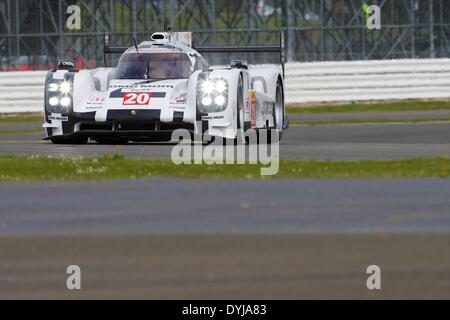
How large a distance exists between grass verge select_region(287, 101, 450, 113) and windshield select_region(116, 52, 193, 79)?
39.0 ft

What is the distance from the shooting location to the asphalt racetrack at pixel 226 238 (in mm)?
8375

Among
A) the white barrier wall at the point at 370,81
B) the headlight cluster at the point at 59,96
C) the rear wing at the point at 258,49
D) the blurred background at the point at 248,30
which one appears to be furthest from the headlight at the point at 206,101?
the blurred background at the point at 248,30

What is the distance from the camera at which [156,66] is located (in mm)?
20969

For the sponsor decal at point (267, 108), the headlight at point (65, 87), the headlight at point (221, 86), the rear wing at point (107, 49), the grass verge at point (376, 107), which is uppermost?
the grass verge at point (376, 107)

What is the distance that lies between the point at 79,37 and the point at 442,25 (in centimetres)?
1112

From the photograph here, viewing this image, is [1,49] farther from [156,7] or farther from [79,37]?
[156,7]

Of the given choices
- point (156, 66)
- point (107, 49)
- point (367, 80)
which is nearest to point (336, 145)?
point (156, 66)

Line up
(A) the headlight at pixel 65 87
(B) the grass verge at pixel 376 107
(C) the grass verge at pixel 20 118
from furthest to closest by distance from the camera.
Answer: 1. (B) the grass verge at pixel 376 107
2. (C) the grass verge at pixel 20 118
3. (A) the headlight at pixel 65 87

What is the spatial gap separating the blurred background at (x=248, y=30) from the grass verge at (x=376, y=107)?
24.6 feet

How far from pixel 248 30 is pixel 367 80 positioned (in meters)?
9.19

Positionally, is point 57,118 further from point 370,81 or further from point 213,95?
point 370,81

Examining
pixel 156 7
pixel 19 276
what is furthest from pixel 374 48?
pixel 19 276

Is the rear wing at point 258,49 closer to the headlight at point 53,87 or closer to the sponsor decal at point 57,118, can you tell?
the headlight at point 53,87

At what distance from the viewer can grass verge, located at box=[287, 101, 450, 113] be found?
32719 millimetres
